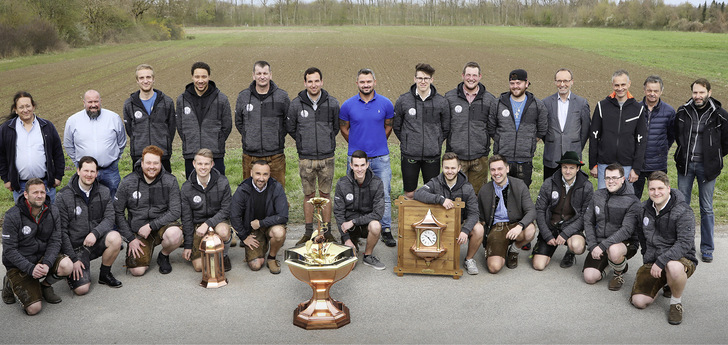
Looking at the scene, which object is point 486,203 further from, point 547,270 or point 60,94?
point 60,94

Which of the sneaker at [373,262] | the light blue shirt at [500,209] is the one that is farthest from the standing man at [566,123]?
the sneaker at [373,262]

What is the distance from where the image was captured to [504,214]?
7.33 m

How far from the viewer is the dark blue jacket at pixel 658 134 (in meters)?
7.70

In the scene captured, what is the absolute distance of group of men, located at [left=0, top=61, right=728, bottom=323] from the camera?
6355mm

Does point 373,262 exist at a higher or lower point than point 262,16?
lower

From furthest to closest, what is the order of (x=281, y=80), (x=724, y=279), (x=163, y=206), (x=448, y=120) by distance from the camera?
(x=281, y=80), (x=448, y=120), (x=163, y=206), (x=724, y=279)

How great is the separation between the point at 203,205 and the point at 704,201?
6110 mm

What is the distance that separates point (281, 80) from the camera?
31.2m

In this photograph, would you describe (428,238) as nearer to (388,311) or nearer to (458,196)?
(458,196)

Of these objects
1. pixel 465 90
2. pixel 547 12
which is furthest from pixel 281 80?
pixel 547 12

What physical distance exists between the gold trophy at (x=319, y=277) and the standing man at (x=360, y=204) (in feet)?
4.39

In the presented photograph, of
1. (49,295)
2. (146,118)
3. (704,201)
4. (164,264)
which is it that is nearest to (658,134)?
(704,201)

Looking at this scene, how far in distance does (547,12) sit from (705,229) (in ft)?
398

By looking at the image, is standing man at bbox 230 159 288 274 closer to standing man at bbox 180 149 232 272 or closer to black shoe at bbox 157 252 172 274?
standing man at bbox 180 149 232 272
